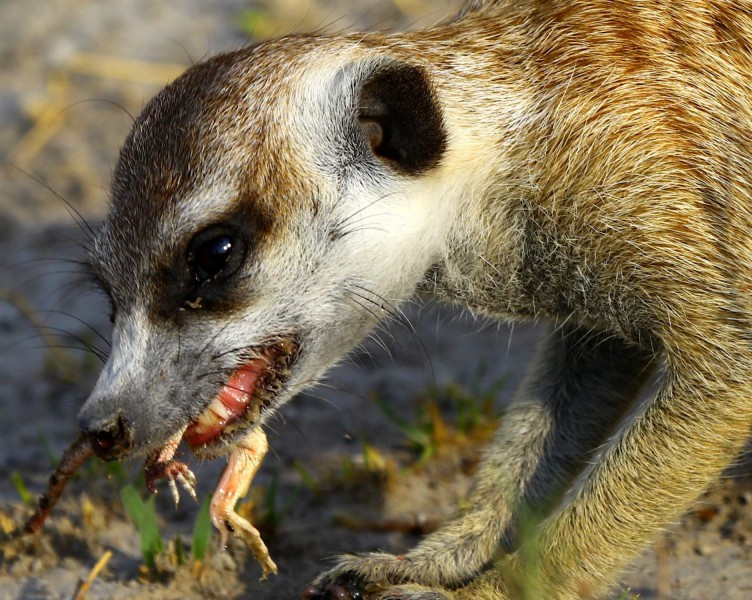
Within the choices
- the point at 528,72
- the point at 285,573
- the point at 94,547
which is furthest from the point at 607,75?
the point at 94,547

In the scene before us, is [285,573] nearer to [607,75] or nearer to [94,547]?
[94,547]

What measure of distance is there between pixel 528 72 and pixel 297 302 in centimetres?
115

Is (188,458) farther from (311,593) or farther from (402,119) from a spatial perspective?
(402,119)

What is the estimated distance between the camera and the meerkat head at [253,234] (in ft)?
10.4

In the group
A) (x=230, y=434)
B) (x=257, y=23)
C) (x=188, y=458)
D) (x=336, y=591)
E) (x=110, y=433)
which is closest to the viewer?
(x=110, y=433)

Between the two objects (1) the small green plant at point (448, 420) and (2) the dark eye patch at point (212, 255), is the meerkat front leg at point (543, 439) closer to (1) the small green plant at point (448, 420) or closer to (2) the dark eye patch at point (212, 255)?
(1) the small green plant at point (448, 420)

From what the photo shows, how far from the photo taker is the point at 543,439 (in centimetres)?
402

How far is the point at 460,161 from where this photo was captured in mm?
3514

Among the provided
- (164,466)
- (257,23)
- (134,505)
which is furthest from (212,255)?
(257,23)

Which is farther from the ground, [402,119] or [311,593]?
[402,119]

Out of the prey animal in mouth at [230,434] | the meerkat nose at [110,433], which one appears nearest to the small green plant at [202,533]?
the prey animal in mouth at [230,434]

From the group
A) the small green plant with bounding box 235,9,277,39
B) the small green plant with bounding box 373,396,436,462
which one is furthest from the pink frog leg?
the small green plant with bounding box 235,9,277,39

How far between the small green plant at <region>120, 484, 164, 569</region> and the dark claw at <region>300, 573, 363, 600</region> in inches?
22.1

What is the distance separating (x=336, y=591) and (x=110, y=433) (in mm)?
907
